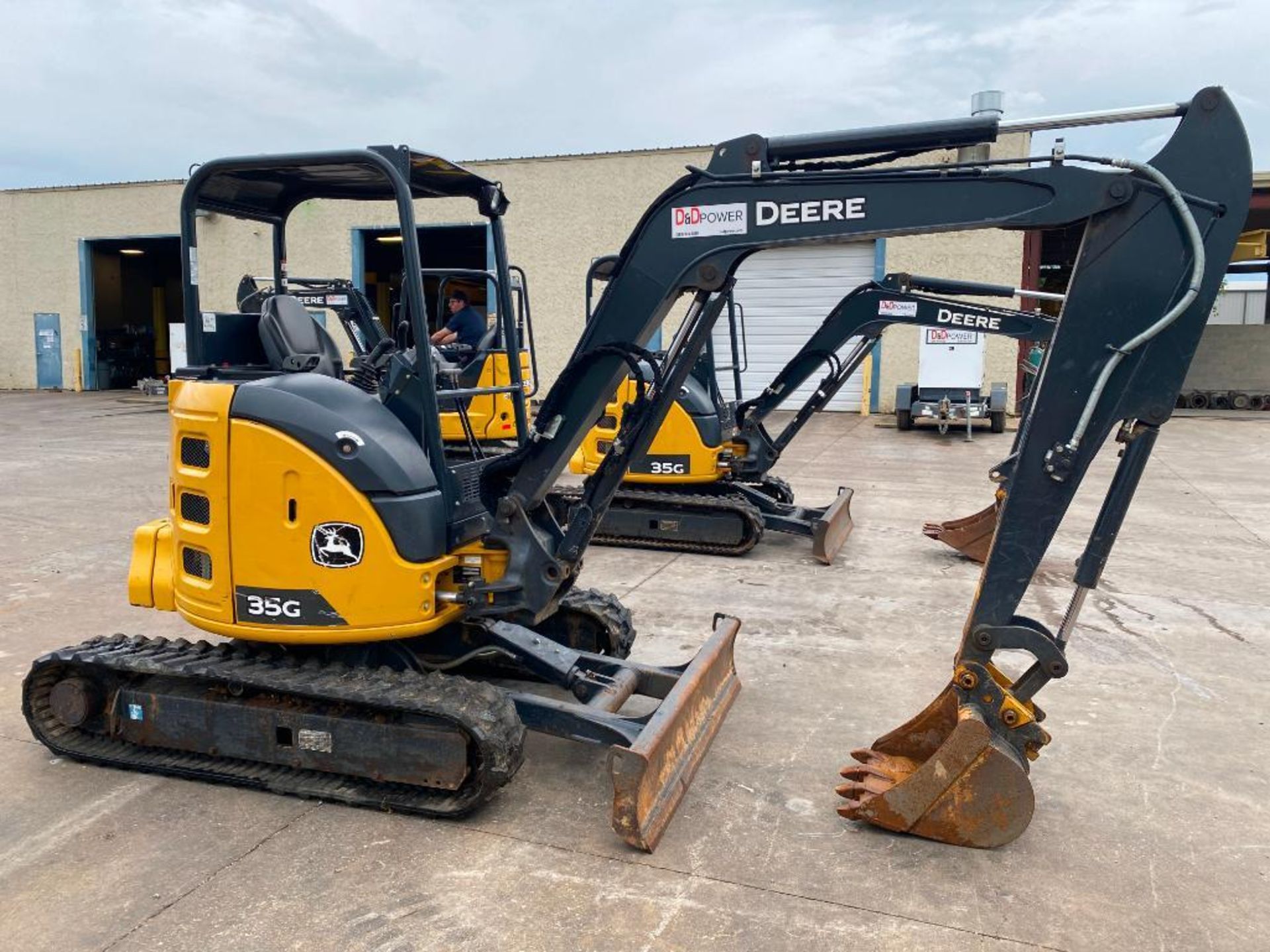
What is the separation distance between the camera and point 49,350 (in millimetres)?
29562

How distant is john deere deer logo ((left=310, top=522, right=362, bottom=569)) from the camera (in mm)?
4113

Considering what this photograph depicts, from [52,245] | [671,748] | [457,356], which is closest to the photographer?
[671,748]

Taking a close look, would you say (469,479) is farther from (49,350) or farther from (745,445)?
(49,350)

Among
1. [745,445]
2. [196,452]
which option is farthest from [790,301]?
[196,452]

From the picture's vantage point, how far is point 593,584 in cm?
786

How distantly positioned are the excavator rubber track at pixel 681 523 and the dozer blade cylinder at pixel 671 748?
3722 mm

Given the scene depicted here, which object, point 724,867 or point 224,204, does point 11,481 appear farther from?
point 724,867

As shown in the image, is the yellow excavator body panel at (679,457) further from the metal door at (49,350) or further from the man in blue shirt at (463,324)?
the metal door at (49,350)

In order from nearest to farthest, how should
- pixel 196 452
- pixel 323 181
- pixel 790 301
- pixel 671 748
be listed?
1. pixel 671 748
2. pixel 196 452
3. pixel 323 181
4. pixel 790 301

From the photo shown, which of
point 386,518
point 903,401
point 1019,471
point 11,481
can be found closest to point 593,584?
point 386,518

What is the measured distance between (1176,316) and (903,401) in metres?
17.1

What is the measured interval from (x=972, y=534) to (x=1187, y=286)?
5382 millimetres

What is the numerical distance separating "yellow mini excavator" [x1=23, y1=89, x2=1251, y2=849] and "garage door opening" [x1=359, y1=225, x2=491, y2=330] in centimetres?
1856

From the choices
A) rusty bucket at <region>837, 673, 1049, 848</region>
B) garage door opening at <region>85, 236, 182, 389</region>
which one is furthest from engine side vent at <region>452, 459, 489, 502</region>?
garage door opening at <region>85, 236, 182, 389</region>
